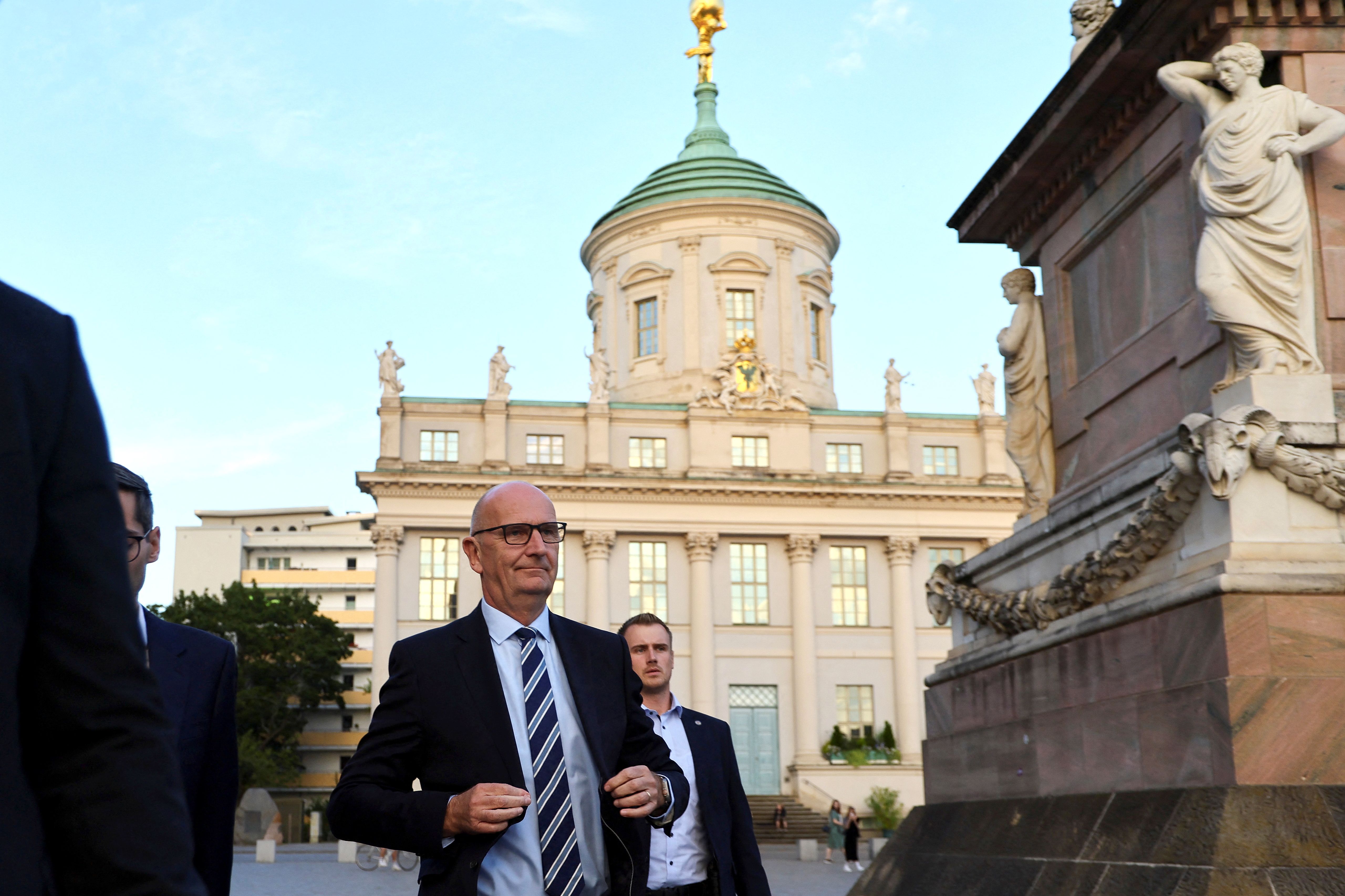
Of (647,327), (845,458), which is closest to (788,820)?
(845,458)

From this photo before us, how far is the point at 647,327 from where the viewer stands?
5638 cm

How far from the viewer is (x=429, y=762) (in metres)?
4.26

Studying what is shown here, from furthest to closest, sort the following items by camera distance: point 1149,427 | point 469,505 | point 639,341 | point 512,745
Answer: point 639,341, point 469,505, point 1149,427, point 512,745

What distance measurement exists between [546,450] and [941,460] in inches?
578

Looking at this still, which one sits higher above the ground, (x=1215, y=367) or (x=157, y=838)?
(x=1215, y=367)

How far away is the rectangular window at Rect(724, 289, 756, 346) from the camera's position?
54.9 metres

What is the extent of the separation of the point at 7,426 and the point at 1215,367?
24.2 ft

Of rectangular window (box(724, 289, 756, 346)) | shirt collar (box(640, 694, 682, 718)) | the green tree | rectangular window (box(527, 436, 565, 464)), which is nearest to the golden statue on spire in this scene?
rectangular window (box(724, 289, 756, 346))

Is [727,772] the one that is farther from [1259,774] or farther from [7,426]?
[7,426]

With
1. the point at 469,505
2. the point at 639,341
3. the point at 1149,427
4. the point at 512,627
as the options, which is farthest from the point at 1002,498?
the point at 512,627

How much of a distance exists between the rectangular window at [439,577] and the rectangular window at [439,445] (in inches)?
113

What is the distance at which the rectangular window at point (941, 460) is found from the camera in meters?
52.9

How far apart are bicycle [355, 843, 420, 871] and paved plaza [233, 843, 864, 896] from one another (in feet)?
0.83

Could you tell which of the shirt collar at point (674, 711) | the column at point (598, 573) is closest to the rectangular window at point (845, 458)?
the column at point (598, 573)
